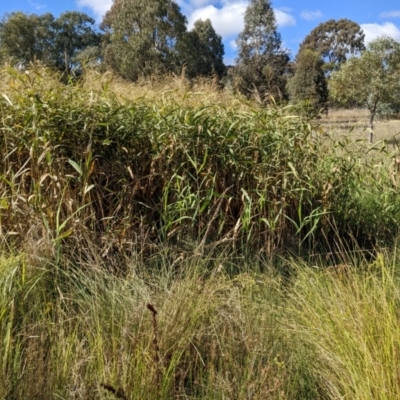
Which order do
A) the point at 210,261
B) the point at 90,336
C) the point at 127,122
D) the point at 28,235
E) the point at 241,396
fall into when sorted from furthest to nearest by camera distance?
the point at 127,122 → the point at 210,261 → the point at 28,235 → the point at 90,336 → the point at 241,396

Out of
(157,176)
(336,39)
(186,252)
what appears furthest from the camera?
(336,39)

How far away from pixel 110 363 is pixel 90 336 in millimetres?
180

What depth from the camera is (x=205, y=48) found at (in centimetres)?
3052

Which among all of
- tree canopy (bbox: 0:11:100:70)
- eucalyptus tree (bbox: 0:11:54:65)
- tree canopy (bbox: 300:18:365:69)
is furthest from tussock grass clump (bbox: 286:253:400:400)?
tree canopy (bbox: 300:18:365:69)

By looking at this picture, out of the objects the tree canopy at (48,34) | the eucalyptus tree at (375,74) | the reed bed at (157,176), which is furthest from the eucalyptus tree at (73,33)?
the reed bed at (157,176)

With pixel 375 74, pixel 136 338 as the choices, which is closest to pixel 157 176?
pixel 136 338

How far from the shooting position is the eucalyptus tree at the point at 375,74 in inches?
690

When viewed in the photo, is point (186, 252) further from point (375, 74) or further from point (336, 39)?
point (336, 39)

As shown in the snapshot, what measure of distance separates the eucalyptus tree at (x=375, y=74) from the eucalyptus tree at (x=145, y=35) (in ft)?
31.3

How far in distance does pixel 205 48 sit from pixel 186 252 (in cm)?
3048

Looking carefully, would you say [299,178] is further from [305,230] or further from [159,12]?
[159,12]

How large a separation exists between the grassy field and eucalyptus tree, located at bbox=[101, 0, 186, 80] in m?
21.7

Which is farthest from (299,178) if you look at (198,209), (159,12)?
(159,12)

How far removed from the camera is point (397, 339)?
141 cm
